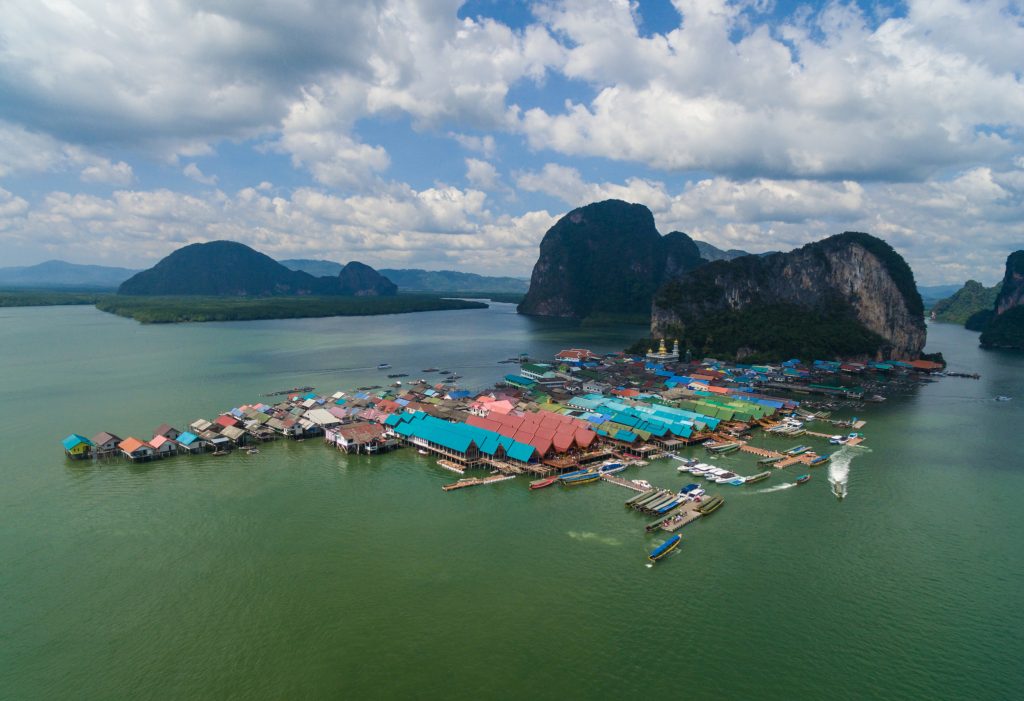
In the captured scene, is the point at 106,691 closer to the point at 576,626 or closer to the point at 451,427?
the point at 576,626

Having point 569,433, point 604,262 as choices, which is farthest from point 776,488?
point 604,262

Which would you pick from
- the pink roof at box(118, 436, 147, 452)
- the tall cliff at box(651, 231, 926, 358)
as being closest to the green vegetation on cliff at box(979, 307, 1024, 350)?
the tall cliff at box(651, 231, 926, 358)

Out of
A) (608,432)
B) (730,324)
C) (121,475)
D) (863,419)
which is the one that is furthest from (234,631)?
(730,324)

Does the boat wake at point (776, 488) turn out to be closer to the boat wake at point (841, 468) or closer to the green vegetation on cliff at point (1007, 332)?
the boat wake at point (841, 468)

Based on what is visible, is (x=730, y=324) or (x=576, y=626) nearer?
(x=576, y=626)

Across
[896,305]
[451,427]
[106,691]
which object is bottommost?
[106,691]

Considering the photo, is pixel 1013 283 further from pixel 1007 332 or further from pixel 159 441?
pixel 159 441
